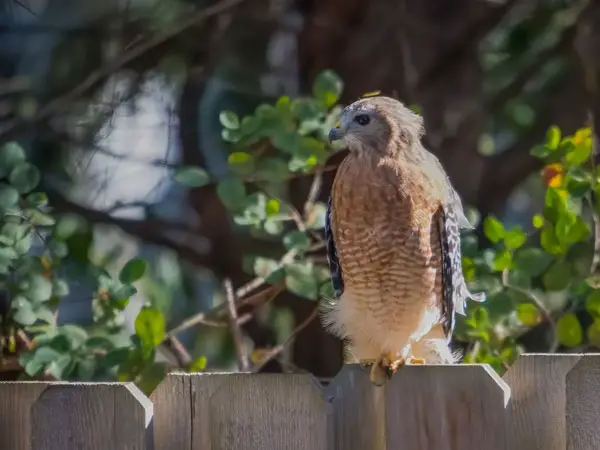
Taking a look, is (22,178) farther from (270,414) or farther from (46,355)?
(270,414)

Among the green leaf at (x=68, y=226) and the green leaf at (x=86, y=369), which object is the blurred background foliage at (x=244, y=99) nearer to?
the green leaf at (x=68, y=226)

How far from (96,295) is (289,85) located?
1.56 metres

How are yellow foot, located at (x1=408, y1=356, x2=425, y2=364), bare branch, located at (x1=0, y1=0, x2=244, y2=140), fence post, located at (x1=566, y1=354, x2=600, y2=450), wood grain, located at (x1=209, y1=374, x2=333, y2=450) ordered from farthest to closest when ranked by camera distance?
bare branch, located at (x1=0, y1=0, x2=244, y2=140), yellow foot, located at (x1=408, y1=356, x2=425, y2=364), wood grain, located at (x1=209, y1=374, x2=333, y2=450), fence post, located at (x1=566, y1=354, x2=600, y2=450)

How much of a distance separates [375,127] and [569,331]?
784mm

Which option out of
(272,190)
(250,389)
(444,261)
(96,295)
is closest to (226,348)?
(272,190)

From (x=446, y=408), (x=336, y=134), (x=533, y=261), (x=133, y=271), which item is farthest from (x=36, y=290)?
(x=446, y=408)

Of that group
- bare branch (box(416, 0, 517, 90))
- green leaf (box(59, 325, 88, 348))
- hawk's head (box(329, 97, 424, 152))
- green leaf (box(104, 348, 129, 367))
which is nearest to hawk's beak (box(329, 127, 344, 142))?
hawk's head (box(329, 97, 424, 152))

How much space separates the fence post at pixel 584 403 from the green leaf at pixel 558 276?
1134 mm

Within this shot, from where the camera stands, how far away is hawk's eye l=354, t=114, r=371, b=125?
3225mm

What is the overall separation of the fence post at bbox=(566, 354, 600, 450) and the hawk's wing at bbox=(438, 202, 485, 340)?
1.08 m

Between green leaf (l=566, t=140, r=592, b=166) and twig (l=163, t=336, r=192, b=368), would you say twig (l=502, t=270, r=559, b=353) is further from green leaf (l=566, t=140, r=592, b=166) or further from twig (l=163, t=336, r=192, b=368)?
twig (l=163, t=336, r=192, b=368)

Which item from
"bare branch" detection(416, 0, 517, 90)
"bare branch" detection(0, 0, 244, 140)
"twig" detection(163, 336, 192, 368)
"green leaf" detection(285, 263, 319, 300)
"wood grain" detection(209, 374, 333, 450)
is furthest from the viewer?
"bare branch" detection(416, 0, 517, 90)

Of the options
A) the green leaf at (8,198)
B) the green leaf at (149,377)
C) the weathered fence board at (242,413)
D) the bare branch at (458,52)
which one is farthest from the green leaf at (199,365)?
the bare branch at (458,52)

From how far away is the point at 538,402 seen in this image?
7.29 feet
